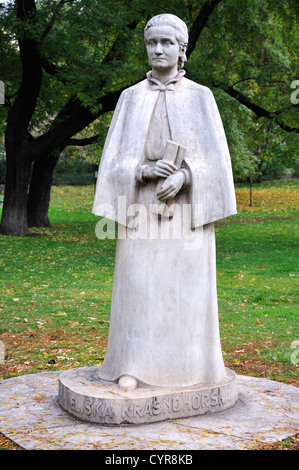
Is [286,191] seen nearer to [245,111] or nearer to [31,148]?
[245,111]

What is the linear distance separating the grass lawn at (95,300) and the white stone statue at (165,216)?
194 centimetres

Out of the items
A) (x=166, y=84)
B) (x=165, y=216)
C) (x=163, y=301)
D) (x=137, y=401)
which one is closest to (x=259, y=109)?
(x=166, y=84)

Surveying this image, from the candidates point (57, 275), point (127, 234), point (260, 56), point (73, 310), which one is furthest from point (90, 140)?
point (127, 234)

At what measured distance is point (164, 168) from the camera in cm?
490

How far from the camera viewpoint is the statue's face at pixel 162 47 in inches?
194

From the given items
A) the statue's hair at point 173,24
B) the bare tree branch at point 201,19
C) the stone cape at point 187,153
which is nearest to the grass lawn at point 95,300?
the stone cape at point 187,153

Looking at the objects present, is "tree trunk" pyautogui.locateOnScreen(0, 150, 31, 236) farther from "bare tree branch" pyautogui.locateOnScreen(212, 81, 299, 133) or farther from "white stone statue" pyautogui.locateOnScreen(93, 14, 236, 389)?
"white stone statue" pyautogui.locateOnScreen(93, 14, 236, 389)

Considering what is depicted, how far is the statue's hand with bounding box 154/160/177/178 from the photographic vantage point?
4891 mm

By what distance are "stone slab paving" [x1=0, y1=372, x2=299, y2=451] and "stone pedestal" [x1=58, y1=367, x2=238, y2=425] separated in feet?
0.19

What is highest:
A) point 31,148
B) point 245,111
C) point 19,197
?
point 245,111

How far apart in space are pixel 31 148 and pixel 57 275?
7468 millimetres

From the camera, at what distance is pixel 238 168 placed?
26.5 metres

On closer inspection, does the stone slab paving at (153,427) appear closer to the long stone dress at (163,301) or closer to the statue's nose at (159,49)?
the long stone dress at (163,301)

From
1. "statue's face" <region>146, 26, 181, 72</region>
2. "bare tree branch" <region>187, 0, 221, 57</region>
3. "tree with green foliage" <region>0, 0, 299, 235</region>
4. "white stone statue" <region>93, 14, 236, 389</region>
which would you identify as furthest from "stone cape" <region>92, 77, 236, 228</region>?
"bare tree branch" <region>187, 0, 221, 57</region>
